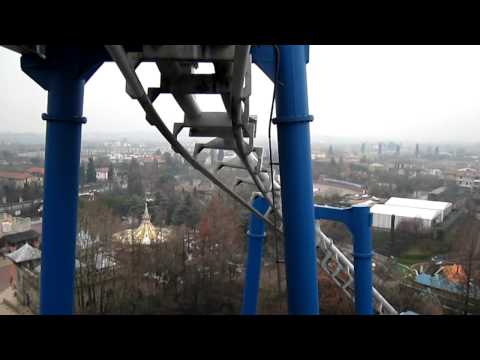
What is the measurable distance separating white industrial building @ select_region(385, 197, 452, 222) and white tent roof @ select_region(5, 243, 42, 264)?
923cm

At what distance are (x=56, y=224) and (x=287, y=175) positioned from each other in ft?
4.81

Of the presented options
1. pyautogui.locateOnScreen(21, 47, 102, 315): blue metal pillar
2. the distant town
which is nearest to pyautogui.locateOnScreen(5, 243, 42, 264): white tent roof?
the distant town

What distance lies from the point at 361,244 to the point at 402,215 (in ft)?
21.7

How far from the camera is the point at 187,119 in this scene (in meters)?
2.72

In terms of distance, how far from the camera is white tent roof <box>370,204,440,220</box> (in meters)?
10.3

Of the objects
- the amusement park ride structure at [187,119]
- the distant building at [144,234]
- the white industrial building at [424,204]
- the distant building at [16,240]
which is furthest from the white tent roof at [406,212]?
the amusement park ride structure at [187,119]

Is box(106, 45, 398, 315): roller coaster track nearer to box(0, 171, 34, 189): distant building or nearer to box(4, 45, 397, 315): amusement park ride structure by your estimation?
box(4, 45, 397, 315): amusement park ride structure
